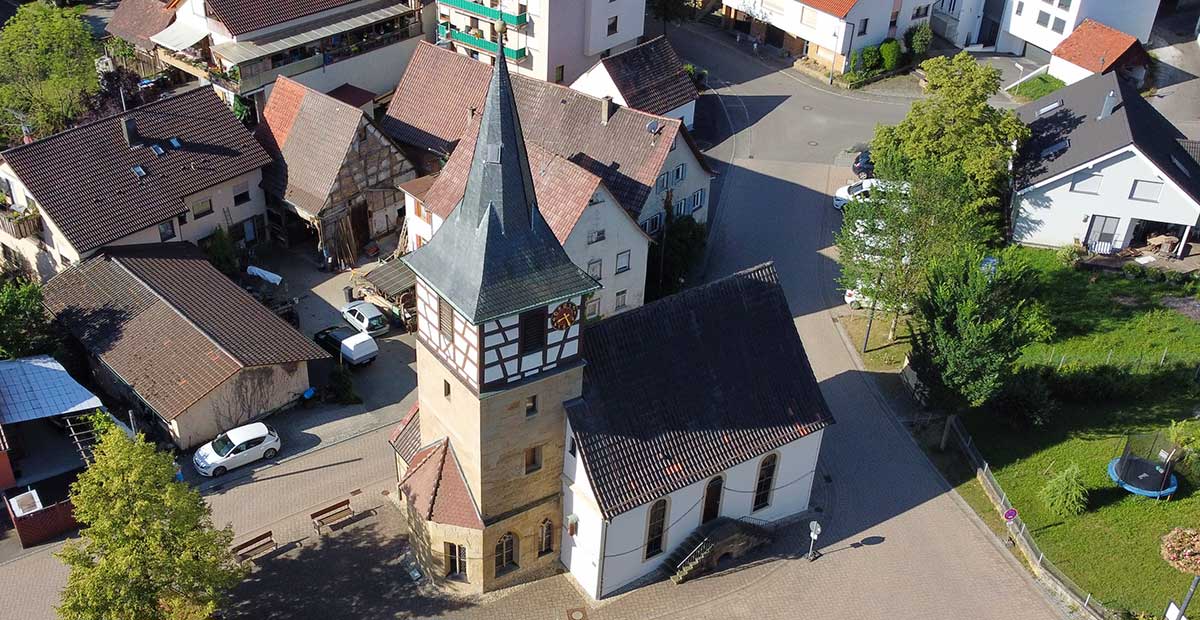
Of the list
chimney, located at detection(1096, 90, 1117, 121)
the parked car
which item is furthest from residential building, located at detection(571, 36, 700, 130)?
chimney, located at detection(1096, 90, 1117, 121)

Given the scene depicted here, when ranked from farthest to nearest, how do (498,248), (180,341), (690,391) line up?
(180,341) → (690,391) → (498,248)

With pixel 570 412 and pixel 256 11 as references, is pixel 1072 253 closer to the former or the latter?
pixel 570 412

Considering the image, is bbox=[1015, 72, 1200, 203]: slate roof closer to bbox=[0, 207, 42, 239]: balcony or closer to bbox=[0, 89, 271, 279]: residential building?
bbox=[0, 89, 271, 279]: residential building

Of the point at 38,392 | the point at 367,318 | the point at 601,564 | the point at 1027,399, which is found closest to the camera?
the point at 601,564

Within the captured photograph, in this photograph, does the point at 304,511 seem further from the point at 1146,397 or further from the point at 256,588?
the point at 1146,397

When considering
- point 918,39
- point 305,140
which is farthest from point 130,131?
point 918,39

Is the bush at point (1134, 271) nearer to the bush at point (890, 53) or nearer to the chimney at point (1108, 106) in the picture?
the chimney at point (1108, 106)

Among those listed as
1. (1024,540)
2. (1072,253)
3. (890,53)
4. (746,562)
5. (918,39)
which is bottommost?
(746,562)
